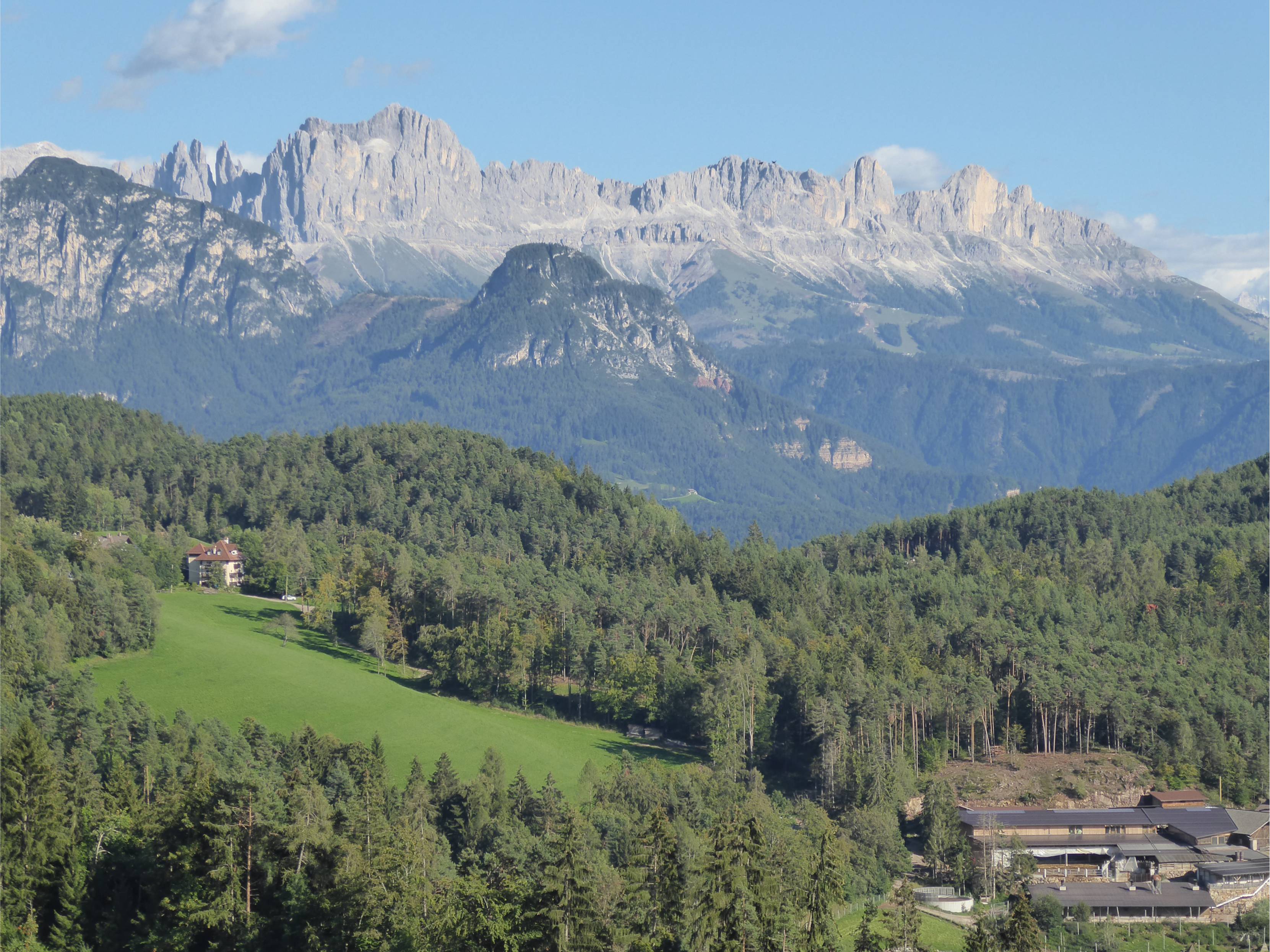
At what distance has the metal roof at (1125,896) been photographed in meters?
82.1

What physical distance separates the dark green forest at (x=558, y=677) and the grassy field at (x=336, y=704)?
11.2 feet

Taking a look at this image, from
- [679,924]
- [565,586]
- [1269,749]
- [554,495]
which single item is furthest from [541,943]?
[554,495]

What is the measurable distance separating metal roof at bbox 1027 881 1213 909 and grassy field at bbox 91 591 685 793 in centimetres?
2856

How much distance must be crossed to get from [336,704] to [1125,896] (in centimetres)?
5328

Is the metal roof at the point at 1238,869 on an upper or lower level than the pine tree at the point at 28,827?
lower

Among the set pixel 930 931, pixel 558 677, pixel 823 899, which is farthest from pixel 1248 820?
pixel 558 677

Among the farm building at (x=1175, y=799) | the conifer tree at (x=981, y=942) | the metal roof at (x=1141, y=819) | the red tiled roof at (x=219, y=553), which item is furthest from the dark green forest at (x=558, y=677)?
the conifer tree at (x=981, y=942)

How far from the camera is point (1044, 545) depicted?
172875 millimetres

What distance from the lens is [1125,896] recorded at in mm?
83500

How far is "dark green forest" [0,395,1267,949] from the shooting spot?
59.5 m

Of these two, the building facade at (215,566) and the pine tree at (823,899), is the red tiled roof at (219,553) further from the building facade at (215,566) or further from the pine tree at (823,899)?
the pine tree at (823,899)

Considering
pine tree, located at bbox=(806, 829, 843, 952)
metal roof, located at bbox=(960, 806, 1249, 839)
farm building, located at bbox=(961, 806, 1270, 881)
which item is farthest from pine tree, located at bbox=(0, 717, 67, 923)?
metal roof, located at bbox=(960, 806, 1249, 839)

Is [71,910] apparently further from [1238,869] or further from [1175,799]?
[1175,799]

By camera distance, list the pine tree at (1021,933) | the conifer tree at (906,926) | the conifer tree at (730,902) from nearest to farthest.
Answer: the pine tree at (1021,933) → the conifer tree at (730,902) → the conifer tree at (906,926)
